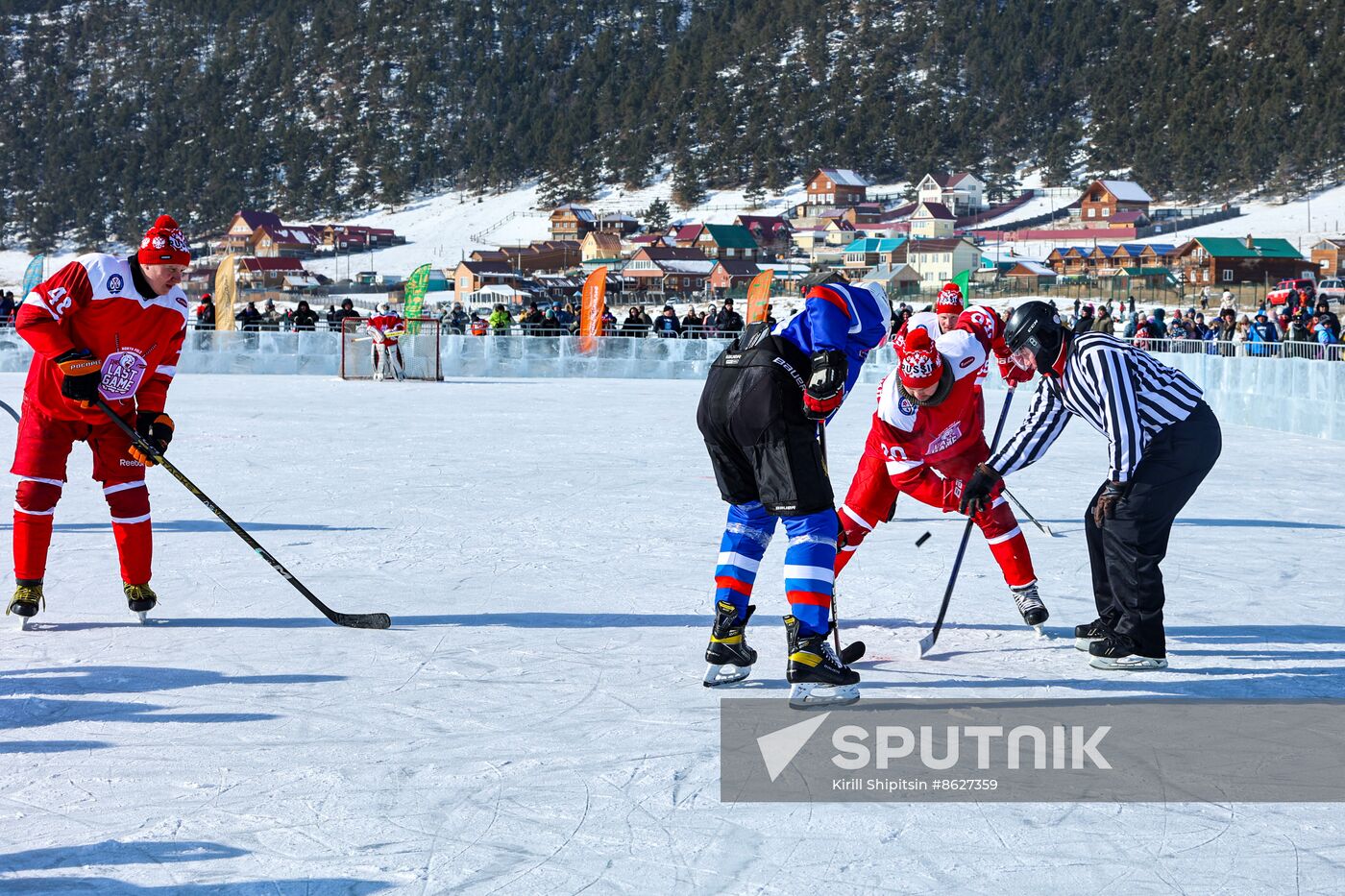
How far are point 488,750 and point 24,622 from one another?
2.56 meters

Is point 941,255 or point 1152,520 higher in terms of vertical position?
point 941,255

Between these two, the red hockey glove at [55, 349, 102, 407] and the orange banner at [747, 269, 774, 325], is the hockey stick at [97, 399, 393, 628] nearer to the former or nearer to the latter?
the red hockey glove at [55, 349, 102, 407]

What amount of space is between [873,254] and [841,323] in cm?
10601

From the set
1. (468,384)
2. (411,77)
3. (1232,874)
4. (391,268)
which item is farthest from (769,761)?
(411,77)

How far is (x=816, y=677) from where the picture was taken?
4680 mm

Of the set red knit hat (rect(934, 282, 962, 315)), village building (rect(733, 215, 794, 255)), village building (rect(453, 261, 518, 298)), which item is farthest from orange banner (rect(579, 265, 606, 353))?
village building (rect(733, 215, 794, 255))

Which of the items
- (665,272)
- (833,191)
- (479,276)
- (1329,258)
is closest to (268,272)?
(479,276)

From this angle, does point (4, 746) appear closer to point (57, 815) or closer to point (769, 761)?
point (57, 815)

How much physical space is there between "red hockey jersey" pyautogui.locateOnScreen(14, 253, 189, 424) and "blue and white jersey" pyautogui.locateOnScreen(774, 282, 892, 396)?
2594 millimetres

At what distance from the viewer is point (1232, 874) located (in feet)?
10.9

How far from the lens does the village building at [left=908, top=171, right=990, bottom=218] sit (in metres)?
133

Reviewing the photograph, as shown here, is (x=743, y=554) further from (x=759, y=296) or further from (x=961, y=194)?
(x=961, y=194)

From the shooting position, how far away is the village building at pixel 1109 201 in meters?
116

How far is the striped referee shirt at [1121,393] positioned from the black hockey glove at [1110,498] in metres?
0.03
